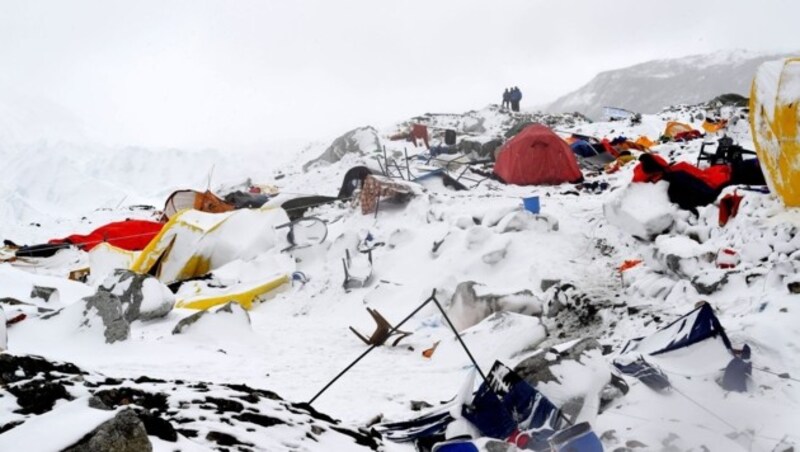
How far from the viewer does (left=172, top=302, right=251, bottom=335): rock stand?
213 inches

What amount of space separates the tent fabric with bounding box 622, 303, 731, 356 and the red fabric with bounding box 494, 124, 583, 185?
8.02m

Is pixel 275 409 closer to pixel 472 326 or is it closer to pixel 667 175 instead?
pixel 472 326

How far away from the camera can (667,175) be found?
6.43 meters

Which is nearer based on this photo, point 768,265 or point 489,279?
point 768,265

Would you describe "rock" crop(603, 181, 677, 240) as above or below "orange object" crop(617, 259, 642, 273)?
above

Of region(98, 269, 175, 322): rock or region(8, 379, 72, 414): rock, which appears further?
region(98, 269, 175, 322): rock

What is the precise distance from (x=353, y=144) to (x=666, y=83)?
42.0 m

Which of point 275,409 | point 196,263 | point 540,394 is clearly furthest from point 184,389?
point 196,263

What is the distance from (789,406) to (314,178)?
1300 centimetres

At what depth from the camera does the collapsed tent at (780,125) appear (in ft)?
15.5

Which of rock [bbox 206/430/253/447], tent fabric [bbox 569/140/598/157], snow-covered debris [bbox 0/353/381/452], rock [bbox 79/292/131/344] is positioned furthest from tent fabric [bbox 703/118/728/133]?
rock [bbox 206/430/253/447]

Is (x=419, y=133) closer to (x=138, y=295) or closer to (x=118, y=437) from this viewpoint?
(x=138, y=295)

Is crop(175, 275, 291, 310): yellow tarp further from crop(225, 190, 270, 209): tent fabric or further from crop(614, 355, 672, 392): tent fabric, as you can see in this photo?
crop(614, 355, 672, 392): tent fabric

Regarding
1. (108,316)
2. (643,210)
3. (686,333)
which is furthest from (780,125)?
(108,316)
